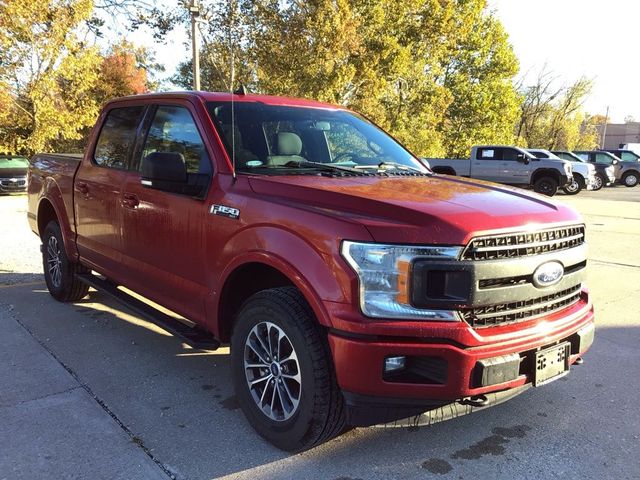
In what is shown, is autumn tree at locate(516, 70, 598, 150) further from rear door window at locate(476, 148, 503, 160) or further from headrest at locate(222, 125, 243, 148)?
Answer: headrest at locate(222, 125, 243, 148)

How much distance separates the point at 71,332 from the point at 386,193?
11.2ft

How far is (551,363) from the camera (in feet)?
9.05

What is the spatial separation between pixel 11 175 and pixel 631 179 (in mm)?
29866

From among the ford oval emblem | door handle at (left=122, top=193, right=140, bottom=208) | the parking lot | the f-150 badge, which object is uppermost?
the f-150 badge

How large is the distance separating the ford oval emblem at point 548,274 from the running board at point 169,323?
6.36ft

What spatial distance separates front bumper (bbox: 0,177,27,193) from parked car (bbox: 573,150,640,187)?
26.2m

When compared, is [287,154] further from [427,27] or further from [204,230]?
[427,27]

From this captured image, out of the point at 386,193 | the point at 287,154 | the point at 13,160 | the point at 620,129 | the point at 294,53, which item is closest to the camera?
the point at 386,193

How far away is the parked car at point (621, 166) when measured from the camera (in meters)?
28.9

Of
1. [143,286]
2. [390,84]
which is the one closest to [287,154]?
[143,286]

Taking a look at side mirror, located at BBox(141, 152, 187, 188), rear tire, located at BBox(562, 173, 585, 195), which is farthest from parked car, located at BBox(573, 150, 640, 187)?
side mirror, located at BBox(141, 152, 187, 188)

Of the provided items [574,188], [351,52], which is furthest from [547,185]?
[351,52]

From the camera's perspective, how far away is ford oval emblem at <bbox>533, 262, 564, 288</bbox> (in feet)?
8.78

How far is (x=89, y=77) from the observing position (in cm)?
1936
